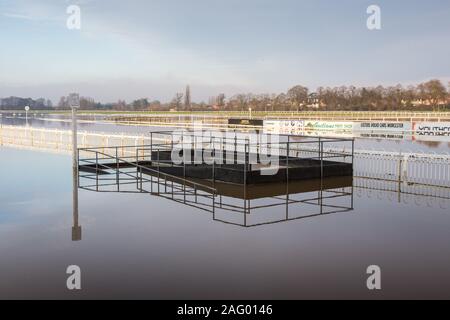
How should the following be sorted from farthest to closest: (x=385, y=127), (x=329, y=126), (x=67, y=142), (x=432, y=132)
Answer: (x=329, y=126), (x=385, y=127), (x=67, y=142), (x=432, y=132)

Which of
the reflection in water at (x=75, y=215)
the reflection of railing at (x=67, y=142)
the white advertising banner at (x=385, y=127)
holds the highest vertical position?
the white advertising banner at (x=385, y=127)

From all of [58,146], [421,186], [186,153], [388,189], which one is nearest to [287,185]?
[388,189]

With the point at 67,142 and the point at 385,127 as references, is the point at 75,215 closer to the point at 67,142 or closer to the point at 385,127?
the point at 67,142

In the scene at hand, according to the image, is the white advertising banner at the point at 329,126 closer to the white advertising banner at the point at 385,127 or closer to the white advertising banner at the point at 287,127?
the white advertising banner at the point at 287,127

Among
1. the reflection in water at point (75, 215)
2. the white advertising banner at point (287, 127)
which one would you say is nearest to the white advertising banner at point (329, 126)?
the white advertising banner at point (287, 127)

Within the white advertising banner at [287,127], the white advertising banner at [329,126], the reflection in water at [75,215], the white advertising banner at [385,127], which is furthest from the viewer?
the white advertising banner at [287,127]

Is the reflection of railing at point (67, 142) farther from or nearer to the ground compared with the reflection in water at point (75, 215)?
farther from the ground

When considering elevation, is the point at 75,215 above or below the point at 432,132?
below

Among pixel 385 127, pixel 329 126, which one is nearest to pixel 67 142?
pixel 329 126

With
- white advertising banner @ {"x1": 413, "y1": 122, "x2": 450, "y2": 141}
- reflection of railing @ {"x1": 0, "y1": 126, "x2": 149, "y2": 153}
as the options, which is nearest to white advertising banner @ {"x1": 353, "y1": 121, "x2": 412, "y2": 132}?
white advertising banner @ {"x1": 413, "y1": 122, "x2": 450, "y2": 141}

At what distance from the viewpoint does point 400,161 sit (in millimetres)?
19672

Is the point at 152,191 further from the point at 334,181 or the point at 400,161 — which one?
the point at 400,161

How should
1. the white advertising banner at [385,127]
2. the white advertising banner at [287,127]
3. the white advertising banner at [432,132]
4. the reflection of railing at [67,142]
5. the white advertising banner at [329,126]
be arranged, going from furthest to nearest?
1. the white advertising banner at [287,127]
2. the white advertising banner at [329,126]
3. the white advertising banner at [385,127]
4. the white advertising banner at [432,132]
5. the reflection of railing at [67,142]

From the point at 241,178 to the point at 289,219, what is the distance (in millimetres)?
4565
